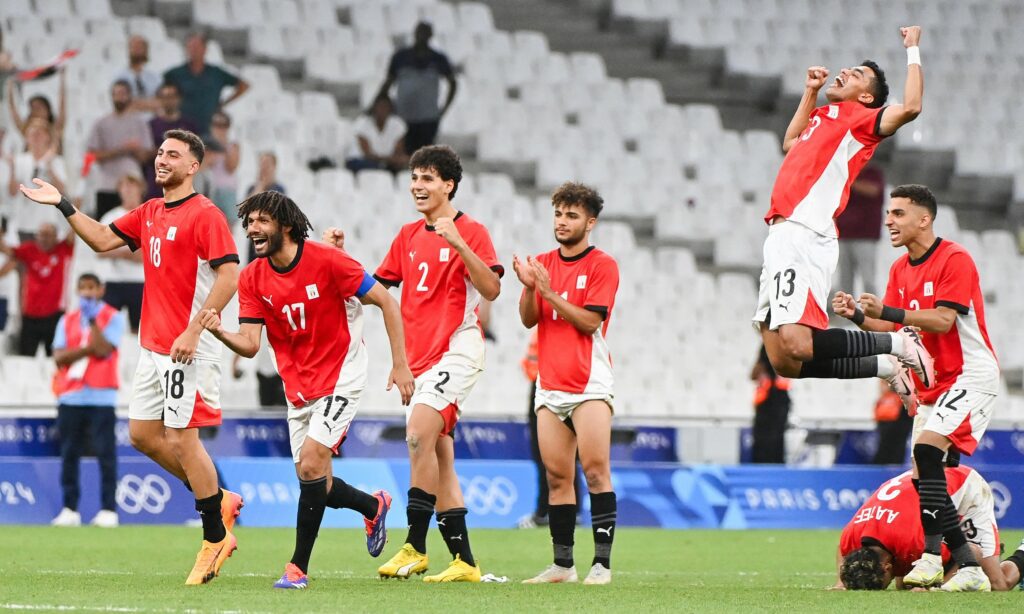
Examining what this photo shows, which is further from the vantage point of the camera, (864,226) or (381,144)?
(381,144)

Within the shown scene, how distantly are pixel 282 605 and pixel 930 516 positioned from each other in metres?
3.64

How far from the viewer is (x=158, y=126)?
18.9 meters

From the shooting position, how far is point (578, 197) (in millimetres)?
8883

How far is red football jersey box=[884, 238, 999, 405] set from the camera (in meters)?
8.87

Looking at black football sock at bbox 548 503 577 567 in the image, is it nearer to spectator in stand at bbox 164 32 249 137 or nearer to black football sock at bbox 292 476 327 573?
black football sock at bbox 292 476 327 573

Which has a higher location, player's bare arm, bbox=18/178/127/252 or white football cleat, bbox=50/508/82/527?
player's bare arm, bbox=18/178/127/252

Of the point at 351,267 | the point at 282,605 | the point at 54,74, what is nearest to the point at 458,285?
the point at 351,267

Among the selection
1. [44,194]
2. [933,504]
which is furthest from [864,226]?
[44,194]

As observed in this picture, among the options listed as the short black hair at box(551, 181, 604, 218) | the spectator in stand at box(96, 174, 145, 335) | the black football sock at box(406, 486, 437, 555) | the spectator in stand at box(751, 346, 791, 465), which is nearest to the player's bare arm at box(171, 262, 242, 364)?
the black football sock at box(406, 486, 437, 555)

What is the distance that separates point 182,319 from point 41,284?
1004cm

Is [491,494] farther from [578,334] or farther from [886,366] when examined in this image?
[886,366]

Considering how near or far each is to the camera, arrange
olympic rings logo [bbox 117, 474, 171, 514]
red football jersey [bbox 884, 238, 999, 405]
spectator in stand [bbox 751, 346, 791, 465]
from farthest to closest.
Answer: spectator in stand [bbox 751, 346, 791, 465] < olympic rings logo [bbox 117, 474, 171, 514] < red football jersey [bbox 884, 238, 999, 405]

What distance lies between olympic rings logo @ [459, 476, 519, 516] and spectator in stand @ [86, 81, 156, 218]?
600cm

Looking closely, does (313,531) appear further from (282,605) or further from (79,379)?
(79,379)
